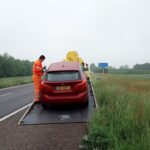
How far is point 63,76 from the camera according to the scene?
12.8m

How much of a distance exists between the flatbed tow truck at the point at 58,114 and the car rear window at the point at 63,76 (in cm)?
116

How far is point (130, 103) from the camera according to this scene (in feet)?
33.6

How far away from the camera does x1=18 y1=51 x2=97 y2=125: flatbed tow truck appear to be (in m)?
11.3

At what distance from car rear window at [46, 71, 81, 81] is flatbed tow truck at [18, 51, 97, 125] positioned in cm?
116

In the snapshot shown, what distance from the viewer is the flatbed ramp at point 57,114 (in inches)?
444

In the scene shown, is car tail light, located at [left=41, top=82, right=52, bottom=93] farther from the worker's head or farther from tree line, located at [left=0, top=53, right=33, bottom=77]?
tree line, located at [left=0, top=53, right=33, bottom=77]

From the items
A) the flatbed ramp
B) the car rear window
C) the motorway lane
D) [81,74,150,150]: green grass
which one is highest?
the car rear window

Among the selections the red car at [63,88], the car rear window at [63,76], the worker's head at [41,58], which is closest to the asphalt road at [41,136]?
the red car at [63,88]

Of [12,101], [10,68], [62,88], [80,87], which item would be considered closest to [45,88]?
[62,88]

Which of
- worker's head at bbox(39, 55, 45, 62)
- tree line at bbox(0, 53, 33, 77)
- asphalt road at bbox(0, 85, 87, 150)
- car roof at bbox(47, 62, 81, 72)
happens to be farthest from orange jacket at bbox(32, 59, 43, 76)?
tree line at bbox(0, 53, 33, 77)

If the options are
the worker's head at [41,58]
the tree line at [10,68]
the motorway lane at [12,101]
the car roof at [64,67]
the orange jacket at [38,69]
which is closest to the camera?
the car roof at [64,67]

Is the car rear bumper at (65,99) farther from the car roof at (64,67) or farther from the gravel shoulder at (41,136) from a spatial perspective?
the gravel shoulder at (41,136)

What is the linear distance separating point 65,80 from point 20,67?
357 feet

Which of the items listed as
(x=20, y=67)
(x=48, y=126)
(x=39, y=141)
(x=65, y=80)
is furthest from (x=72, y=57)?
(x=20, y=67)
